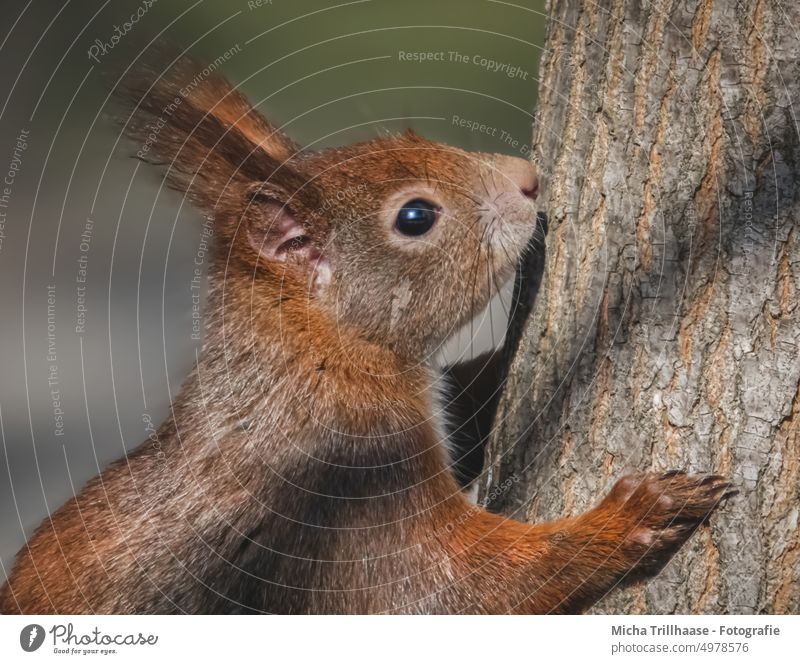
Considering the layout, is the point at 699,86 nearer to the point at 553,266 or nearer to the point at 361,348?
the point at 553,266

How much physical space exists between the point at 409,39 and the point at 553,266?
2.51 ft

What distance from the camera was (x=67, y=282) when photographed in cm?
264

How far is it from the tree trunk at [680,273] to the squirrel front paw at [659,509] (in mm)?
29

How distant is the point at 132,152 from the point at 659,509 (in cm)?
153

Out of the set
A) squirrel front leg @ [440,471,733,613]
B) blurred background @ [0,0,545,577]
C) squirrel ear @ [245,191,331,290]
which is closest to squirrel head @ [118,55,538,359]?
squirrel ear @ [245,191,331,290]

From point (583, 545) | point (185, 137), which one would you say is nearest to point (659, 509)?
point (583, 545)

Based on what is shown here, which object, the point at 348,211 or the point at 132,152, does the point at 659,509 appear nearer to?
the point at 348,211

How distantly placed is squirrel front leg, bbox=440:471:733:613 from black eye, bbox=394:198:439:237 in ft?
2.34

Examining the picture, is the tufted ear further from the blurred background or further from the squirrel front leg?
the squirrel front leg

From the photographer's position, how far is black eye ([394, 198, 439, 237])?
7.39ft

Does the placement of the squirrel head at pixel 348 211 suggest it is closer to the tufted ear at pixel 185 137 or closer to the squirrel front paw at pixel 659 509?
the tufted ear at pixel 185 137

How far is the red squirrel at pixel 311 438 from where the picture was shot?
220 centimetres

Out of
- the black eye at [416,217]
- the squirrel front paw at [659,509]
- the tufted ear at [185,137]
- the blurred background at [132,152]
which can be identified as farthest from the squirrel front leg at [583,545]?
the tufted ear at [185,137]
